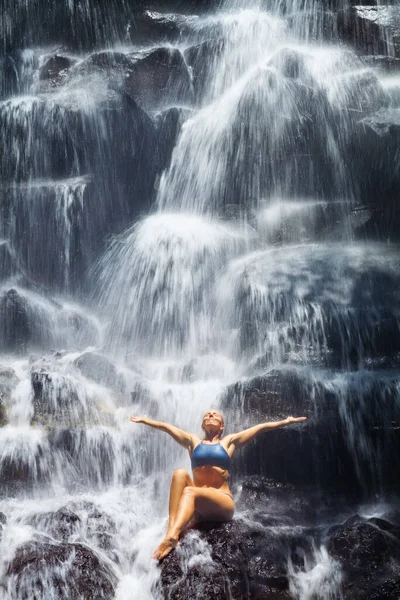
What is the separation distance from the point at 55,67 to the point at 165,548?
44.0 feet

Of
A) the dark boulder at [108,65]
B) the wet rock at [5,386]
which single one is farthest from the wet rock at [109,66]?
the wet rock at [5,386]

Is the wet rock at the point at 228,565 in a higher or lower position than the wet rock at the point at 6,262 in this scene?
lower

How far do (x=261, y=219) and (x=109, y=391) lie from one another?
487 centimetres

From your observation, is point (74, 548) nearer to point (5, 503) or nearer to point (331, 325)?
point (5, 503)

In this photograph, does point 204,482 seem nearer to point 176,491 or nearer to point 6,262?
point 176,491

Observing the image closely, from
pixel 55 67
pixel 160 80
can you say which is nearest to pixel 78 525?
pixel 160 80

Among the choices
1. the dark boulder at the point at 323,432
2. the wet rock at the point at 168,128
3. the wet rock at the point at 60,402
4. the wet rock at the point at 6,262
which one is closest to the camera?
the dark boulder at the point at 323,432

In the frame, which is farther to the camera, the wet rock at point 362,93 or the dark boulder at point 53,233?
the dark boulder at point 53,233

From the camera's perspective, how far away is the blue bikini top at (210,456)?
5895mm

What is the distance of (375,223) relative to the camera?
36.1 ft

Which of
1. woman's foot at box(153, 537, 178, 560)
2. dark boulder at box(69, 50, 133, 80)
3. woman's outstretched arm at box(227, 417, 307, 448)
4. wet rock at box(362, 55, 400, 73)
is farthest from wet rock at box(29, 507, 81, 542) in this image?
wet rock at box(362, 55, 400, 73)

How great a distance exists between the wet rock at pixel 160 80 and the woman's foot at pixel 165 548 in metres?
11.5

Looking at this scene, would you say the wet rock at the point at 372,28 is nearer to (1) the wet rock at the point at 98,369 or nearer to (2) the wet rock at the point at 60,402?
(1) the wet rock at the point at 98,369

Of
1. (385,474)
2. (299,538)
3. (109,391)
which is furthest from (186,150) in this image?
(299,538)
